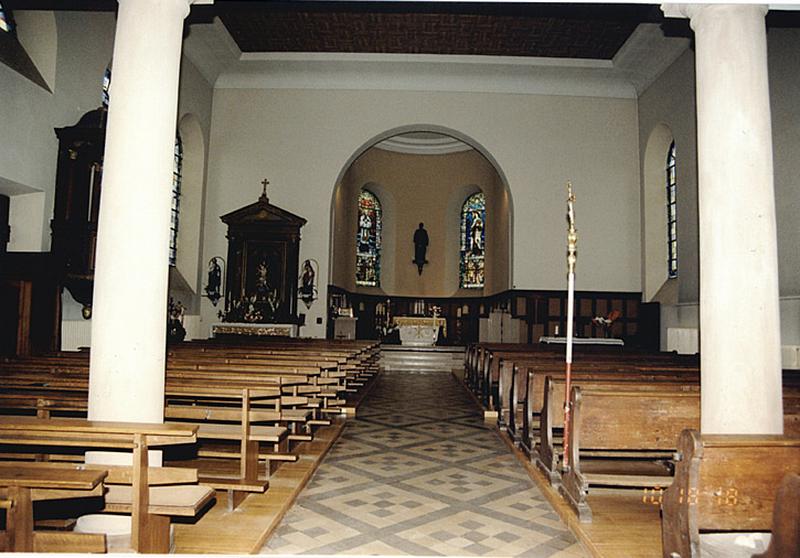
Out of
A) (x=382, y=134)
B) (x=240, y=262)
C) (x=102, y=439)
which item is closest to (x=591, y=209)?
(x=382, y=134)

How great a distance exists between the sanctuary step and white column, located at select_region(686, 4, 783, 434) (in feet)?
34.1

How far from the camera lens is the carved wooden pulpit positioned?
13492 millimetres

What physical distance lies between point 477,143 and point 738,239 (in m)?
11.2

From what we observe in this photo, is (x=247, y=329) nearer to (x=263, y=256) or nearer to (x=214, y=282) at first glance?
(x=214, y=282)

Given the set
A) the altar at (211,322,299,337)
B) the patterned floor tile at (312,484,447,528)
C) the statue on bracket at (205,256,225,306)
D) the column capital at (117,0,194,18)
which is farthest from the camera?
the statue on bracket at (205,256,225,306)

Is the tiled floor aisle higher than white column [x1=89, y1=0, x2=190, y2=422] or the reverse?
the reverse

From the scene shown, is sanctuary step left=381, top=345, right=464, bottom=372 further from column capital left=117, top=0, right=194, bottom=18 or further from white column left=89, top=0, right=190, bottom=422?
column capital left=117, top=0, right=194, bottom=18

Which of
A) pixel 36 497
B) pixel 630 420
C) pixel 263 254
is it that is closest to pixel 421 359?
pixel 263 254

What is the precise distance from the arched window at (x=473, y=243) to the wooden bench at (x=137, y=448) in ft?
55.6

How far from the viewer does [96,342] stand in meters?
3.44

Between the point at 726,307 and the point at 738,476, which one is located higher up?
the point at 726,307

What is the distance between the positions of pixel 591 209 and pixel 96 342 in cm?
1230

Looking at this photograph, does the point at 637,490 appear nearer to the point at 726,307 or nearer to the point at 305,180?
the point at 726,307

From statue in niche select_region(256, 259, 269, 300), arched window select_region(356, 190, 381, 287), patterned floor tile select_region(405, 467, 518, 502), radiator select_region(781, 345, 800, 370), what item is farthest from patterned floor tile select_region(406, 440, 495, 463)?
arched window select_region(356, 190, 381, 287)
